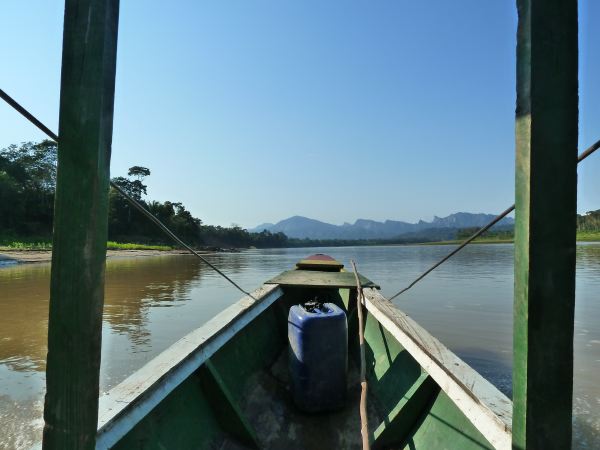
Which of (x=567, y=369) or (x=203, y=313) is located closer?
(x=567, y=369)

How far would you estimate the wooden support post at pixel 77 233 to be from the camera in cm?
148

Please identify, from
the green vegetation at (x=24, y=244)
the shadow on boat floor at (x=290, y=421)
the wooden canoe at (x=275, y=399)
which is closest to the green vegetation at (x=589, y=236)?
the green vegetation at (x=24, y=244)

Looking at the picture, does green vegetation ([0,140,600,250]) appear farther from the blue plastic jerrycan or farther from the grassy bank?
the blue plastic jerrycan

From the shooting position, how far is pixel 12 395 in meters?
4.88

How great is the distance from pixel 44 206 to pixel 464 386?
6126 centimetres

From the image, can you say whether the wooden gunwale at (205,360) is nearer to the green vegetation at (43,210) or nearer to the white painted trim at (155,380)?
the white painted trim at (155,380)

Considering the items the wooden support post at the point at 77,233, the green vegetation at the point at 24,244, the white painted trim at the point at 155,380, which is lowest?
the green vegetation at the point at 24,244

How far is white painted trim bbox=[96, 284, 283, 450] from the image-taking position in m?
1.84

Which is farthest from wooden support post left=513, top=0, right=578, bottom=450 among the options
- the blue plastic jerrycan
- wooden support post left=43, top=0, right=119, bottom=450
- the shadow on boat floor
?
the shadow on boat floor

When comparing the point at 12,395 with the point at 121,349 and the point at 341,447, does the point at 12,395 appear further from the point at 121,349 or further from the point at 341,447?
the point at 341,447

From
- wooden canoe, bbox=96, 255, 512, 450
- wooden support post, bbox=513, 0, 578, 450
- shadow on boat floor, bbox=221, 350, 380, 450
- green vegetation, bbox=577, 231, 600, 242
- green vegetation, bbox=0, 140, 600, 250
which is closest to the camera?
wooden support post, bbox=513, 0, 578, 450

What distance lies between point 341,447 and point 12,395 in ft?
14.9

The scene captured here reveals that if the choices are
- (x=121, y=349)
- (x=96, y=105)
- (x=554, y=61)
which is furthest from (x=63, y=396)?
(x=121, y=349)

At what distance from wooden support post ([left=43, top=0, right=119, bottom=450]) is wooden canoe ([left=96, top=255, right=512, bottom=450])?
0.36 metres
